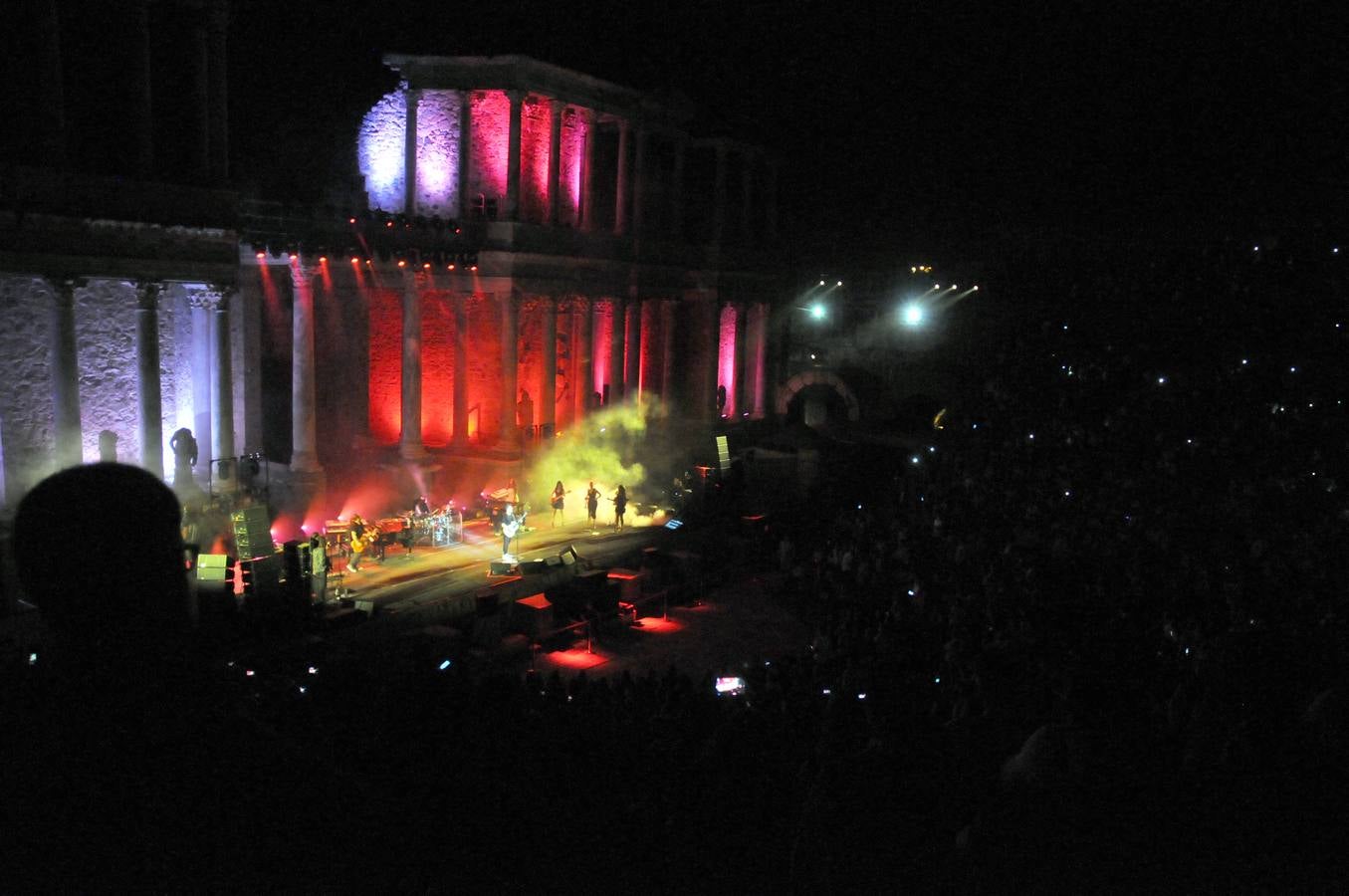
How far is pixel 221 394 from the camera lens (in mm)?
21188

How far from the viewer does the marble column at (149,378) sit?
63.6 feet

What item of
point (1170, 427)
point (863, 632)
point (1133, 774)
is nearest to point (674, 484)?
point (1170, 427)

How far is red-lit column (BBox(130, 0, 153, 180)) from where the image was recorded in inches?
734

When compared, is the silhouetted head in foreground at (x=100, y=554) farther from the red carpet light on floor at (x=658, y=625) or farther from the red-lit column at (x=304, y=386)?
the red-lit column at (x=304, y=386)

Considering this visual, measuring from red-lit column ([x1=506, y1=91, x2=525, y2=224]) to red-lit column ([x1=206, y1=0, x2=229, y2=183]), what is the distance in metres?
9.33

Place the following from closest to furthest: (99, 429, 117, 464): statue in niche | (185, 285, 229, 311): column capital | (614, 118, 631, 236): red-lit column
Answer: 1. (99, 429, 117, 464): statue in niche
2. (185, 285, 229, 311): column capital
3. (614, 118, 631, 236): red-lit column

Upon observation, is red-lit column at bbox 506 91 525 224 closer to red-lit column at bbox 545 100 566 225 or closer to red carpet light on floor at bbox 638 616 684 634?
red-lit column at bbox 545 100 566 225

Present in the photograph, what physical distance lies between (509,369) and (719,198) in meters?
12.8

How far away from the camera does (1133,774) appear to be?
597cm

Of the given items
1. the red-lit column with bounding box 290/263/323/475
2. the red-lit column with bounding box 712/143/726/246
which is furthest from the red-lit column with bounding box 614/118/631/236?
the red-lit column with bounding box 290/263/323/475

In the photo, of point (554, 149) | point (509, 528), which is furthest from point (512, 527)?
point (554, 149)

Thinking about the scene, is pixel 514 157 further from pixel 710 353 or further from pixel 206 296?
pixel 710 353

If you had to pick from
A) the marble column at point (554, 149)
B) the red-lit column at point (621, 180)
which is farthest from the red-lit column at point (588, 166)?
the marble column at point (554, 149)

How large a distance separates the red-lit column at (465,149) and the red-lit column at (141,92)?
1025 centimetres
